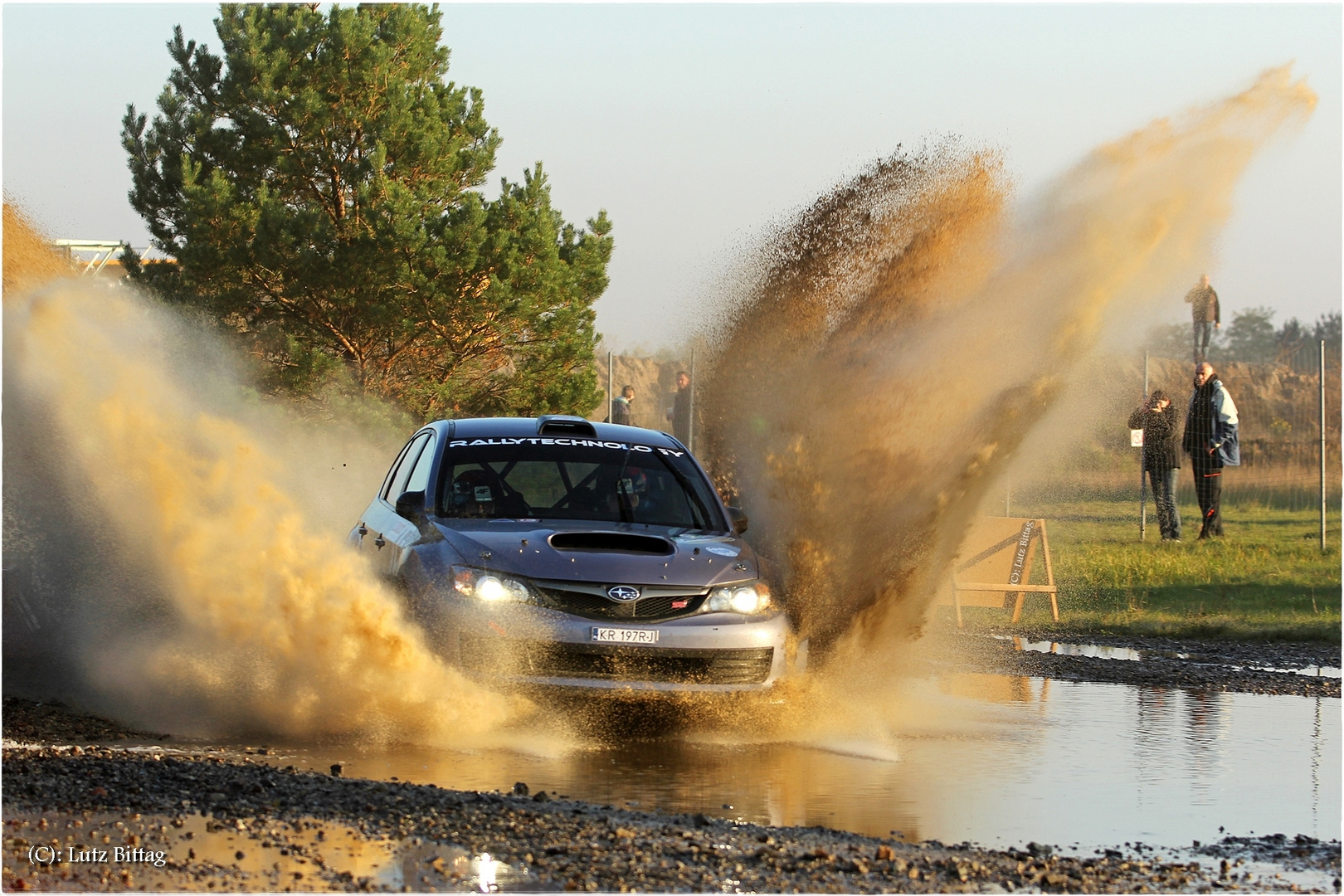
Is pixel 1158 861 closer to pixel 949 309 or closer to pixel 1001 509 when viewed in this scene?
pixel 949 309

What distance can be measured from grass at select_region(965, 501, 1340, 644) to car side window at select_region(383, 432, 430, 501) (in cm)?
685

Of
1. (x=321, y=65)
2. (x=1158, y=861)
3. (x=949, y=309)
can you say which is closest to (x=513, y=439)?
(x=949, y=309)

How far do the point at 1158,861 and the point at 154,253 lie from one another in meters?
22.6

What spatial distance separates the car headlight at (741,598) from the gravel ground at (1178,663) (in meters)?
3.87

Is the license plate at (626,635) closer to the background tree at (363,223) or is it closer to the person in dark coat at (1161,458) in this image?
the person in dark coat at (1161,458)

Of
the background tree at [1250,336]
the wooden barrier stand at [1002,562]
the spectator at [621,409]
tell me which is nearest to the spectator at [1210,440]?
the wooden barrier stand at [1002,562]

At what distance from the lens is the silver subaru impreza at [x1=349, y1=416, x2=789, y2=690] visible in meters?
7.98

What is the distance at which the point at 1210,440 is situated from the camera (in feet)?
66.5

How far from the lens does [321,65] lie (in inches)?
962

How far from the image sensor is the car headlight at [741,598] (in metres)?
8.39

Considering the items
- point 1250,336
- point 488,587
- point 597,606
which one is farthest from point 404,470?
point 1250,336

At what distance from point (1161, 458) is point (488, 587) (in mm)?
13488

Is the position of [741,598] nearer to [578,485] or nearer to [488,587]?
[488,587]

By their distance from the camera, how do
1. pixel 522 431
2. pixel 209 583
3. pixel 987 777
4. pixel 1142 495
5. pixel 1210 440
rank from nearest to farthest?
pixel 987 777 → pixel 209 583 → pixel 522 431 → pixel 1142 495 → pixel 1210 440
